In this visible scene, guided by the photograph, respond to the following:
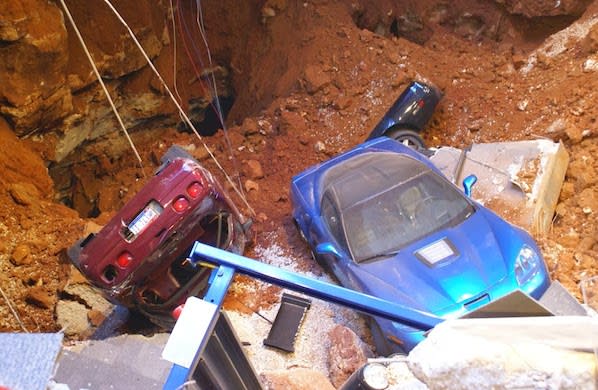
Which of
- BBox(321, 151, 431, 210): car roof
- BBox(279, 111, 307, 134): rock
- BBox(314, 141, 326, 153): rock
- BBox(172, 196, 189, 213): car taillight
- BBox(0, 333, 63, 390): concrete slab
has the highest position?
BBox(0, 333, 63, 390): concrete slab

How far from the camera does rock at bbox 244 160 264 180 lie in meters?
8.13

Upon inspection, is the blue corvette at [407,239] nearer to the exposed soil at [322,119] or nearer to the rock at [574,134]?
the exposed soil at [322,119]

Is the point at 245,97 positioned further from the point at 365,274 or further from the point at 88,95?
the point at 365,274

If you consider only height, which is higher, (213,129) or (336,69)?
(336,69)

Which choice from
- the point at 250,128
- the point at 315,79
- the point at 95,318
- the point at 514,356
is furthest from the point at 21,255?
the point at 514,356

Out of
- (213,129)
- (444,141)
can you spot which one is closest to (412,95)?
(444,141)

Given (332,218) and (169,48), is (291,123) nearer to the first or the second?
(169,48)

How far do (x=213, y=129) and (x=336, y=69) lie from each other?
7.78ft

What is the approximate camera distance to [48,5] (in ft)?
22.2

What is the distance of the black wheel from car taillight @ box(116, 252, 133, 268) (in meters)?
3.71

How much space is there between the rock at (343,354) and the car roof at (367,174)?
1.26 m

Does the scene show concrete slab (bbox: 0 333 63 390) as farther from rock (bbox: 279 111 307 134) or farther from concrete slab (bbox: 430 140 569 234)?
rock (bbox: 279 111 307 134)

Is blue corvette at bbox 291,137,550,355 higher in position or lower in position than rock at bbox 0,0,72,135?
lower

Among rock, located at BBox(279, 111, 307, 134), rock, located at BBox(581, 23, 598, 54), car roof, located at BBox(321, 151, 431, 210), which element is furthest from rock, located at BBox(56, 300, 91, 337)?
rock, located at BBox(581, 23, 598, 54)
